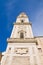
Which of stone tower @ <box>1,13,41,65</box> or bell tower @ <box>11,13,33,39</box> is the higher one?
bell tower @ <box>11,13,33,39</box>

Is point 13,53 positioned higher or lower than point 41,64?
higher

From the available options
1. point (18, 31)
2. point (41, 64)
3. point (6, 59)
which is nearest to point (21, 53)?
point (6, 59)

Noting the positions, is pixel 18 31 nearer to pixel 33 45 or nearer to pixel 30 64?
pixel 33 45

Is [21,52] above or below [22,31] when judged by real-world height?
below

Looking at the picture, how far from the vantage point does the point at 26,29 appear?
23078 mm

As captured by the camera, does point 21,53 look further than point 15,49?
No

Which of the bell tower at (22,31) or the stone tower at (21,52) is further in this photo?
the bell tower at (22,31)

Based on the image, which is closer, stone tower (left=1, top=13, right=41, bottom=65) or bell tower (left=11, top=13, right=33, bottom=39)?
stone tower (left=1, top=13, right=41, bottom=65)

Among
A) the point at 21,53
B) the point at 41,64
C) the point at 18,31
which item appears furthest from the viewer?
the point at 18,31

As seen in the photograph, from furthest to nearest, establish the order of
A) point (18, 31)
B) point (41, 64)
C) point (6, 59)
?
1. point (18, 31)
2. point (6, 59)
3. point (41, 64)

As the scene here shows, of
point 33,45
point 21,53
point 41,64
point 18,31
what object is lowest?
point 41,64

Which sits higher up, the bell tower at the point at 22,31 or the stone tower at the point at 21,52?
the bell tower at the point at 22,31

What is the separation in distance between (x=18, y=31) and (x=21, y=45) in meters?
5.28

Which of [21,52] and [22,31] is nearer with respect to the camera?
[21,52]
